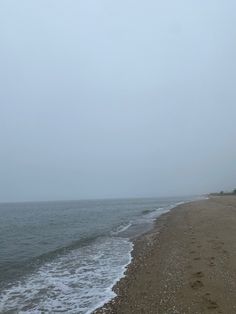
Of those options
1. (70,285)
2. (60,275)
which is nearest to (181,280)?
(70,285)

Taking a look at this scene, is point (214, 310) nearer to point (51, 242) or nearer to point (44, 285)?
point (44, 285)

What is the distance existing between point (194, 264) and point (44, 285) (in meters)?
7.38

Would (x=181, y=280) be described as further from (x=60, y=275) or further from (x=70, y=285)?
(x=60, y=275)

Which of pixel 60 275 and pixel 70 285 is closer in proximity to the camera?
pixel 70 285

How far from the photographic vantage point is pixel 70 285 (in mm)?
17375

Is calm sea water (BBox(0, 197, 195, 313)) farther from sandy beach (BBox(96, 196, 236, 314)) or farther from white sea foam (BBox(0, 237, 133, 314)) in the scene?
sandy beach (BBox(96, 196, 236, 314))

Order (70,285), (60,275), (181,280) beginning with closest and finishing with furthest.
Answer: (181,280) < (70,285) < (60,275)

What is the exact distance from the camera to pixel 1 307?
47.4 feet

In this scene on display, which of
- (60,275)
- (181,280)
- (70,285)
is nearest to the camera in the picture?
(181,280)

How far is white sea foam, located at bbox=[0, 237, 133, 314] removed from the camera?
1430cm

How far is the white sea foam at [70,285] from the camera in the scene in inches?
563

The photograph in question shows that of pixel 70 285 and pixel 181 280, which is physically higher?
pixel 181 280

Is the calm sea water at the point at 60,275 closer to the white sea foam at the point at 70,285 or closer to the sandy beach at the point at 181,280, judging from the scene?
the white sea foam at the point at 70,285

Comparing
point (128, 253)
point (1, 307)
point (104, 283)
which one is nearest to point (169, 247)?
point (128, 253)
